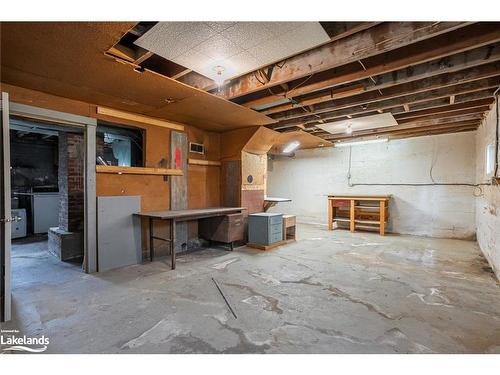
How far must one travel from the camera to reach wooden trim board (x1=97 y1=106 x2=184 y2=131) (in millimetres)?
3590

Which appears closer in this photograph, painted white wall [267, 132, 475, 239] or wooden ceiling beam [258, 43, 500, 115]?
wooden ceiling beam [258, 43, 500, 115]

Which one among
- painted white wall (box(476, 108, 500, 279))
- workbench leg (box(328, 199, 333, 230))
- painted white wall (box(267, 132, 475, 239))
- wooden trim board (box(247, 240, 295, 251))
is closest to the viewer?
painted white wall (box(476, 108, 500, 279))

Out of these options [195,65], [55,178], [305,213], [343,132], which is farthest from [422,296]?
[55,178]

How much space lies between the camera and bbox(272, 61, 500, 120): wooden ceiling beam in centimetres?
280

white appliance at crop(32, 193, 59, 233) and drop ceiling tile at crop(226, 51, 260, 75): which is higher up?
drop ceiling tile at crop(226, 51, 260, 75)

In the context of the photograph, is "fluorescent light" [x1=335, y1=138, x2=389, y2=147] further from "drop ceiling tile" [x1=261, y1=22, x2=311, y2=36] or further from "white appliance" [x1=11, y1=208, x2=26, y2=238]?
"white appliance" [x1=11, y1=208, x2=26, y2=238]

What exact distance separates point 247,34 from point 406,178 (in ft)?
19.4

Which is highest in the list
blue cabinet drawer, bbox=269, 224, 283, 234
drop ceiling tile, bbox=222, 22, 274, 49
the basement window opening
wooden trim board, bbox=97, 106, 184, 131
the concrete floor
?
drop ceiling tile, bbox=222, 22, 274, 49

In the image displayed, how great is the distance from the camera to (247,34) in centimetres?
201

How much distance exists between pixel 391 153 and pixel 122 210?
6322mm

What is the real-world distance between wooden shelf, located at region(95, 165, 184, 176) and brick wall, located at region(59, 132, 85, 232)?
129 cm

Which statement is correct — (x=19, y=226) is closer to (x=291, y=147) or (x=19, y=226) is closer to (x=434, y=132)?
(x=291, y=147)

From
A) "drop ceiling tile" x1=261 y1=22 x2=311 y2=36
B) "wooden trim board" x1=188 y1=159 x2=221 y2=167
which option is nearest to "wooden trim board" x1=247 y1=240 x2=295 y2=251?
"wooden trim board" x1=188 y1=159 x2=221 y2=167

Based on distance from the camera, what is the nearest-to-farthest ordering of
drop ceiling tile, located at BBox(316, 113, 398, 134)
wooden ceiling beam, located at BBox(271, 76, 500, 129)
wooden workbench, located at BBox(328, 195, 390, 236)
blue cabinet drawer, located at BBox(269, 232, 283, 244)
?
wooden ceiling beam, located at BBox(271, 76, 500, 129) → drop ceiling tile, located at BBox(316, 113, 398, 134) → blue cabinet drawer, located at BBox(269, 232, 283, 244) → wooden workbench, located at BBox(328, 195, 390, 236)
